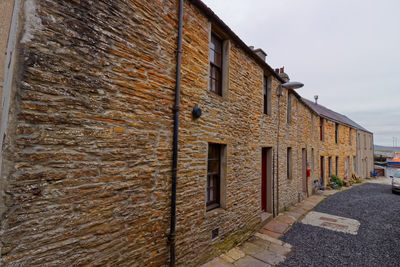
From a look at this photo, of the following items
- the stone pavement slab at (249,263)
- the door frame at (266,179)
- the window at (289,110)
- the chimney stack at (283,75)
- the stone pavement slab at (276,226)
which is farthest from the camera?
the chimney stack at (283,75)

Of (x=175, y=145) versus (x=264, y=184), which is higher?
(x=175, y=145)

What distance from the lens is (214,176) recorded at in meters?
5.07

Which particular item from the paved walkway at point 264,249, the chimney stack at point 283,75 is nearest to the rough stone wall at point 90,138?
the paved walkway at point 264,249

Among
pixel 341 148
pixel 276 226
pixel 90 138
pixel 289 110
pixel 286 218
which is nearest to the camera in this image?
pixel 90 138

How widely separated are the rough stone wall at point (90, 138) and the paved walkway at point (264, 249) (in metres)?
2.09

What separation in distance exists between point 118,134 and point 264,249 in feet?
16.7

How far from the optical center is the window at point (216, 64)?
16.7ft

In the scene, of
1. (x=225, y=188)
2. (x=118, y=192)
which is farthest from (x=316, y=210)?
(x=118, y=192)

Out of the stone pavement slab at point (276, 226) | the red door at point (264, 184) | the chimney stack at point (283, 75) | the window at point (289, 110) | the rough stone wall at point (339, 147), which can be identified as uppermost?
the chimney stack at point (283, 75)

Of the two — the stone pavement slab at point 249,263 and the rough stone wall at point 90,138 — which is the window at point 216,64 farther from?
the stone pavement slab at point 249,263

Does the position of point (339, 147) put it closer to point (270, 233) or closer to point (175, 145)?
point (270, 233)

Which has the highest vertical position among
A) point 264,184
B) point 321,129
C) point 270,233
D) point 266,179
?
point 321,129

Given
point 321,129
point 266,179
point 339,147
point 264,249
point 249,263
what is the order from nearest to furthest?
point 249,263, point 264,249, point 266,179, point 321,129, point 339,147

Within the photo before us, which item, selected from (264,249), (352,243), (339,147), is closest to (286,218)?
(352,243)
